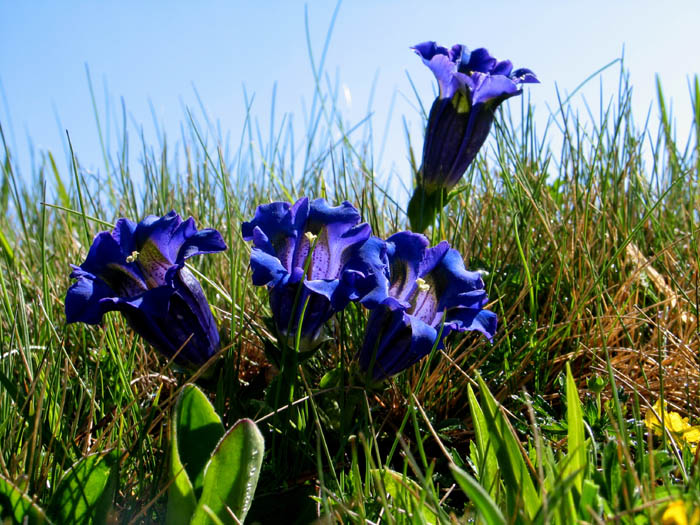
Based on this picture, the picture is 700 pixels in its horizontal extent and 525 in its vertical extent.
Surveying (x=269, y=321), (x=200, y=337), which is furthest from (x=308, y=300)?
(x=200, y=337)

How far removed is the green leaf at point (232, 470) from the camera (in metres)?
0.94

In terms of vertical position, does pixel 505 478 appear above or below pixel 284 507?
above

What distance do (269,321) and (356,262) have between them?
22 centimetres

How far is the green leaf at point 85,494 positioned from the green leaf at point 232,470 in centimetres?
16

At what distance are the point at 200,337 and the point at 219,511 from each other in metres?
0.35

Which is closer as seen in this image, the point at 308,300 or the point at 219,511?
the point at 219,511

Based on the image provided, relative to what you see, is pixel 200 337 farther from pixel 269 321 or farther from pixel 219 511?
pixel 219 511

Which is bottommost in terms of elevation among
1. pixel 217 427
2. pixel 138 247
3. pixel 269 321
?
pixel 217 427

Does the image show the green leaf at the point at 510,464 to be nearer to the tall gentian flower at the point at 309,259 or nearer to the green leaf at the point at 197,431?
the tall gentian flower at the point at 309,259

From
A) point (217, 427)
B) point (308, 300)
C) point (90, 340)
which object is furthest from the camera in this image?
point (90, 340)

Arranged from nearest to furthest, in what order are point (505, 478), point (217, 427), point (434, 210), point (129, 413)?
1. point (505, 478)
2. point (217, 427)
3. point (129, 413)
4. point (434, 210)

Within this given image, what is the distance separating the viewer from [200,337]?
47.2 inches

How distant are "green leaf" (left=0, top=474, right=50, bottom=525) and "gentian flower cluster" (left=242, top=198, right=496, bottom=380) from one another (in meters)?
0.44

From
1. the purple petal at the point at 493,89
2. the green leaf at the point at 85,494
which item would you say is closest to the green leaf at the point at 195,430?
the green leaf at the point at 85,494
